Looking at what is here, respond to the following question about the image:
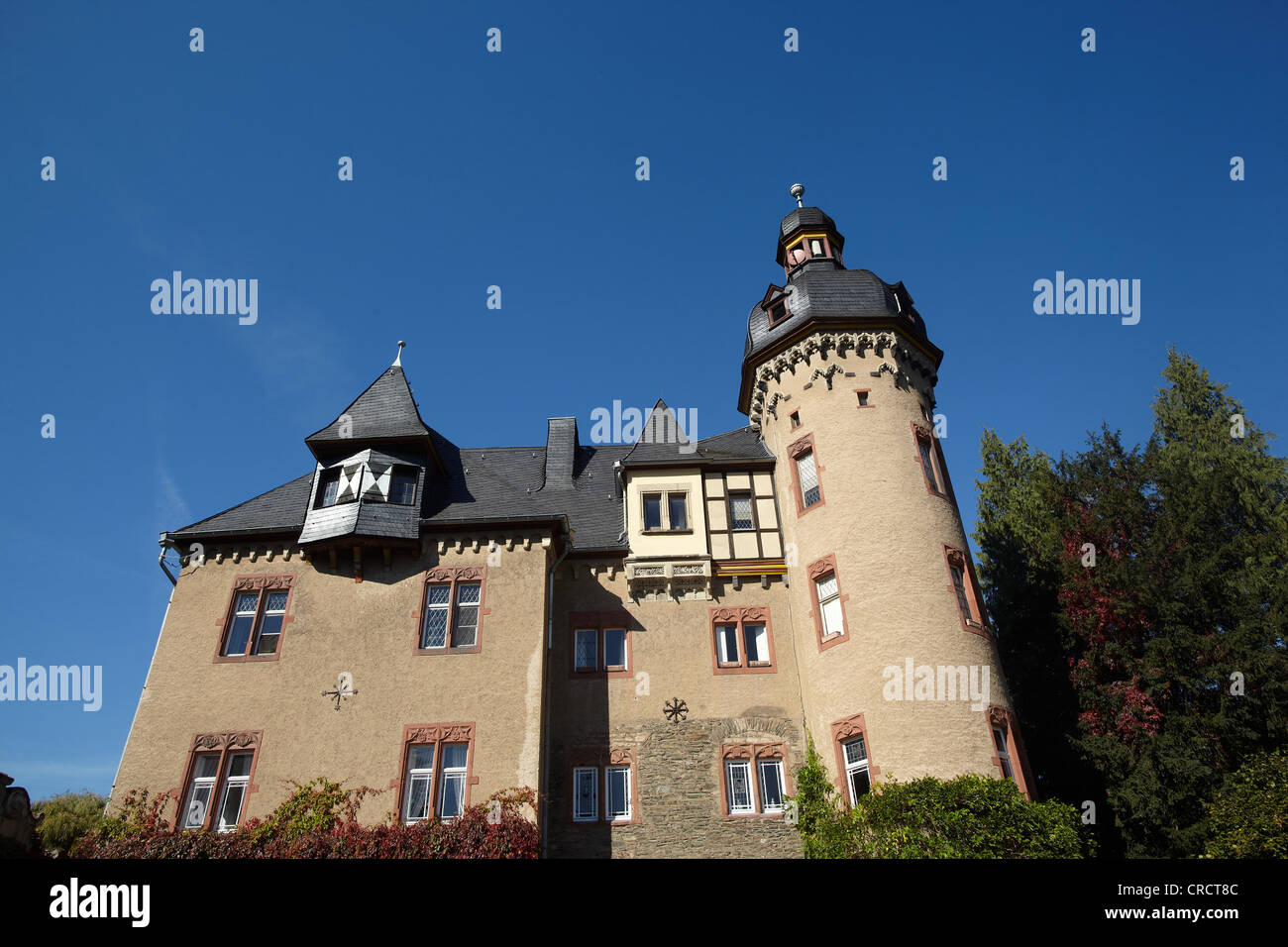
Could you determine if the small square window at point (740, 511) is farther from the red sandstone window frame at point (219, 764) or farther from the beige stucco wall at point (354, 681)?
the red sandstone window frame at point (219, 764)

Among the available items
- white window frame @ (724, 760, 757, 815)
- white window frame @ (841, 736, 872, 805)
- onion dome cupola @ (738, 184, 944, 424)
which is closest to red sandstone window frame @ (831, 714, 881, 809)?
white window frame @ (841, 736, 872, 805)

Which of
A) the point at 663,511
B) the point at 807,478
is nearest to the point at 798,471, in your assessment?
the point at 807,478

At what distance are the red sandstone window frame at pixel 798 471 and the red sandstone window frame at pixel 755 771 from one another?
19.8 feet

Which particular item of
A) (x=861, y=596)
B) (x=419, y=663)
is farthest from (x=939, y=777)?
(x=419, y=663)

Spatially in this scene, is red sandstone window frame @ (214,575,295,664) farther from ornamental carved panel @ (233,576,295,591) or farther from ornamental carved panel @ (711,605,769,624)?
ornamental carved panel @ (711,605,769,624)

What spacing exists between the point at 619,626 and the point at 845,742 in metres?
6.30

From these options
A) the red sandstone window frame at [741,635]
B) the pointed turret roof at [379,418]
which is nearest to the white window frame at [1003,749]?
the red sandstone window frame at [741,635]

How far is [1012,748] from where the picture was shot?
1725 centimetres

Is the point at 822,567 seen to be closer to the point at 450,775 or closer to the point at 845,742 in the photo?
the point at 845,742

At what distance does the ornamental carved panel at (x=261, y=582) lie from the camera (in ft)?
64.1

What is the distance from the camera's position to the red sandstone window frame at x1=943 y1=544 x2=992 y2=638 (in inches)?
729

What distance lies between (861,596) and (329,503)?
530 inches
